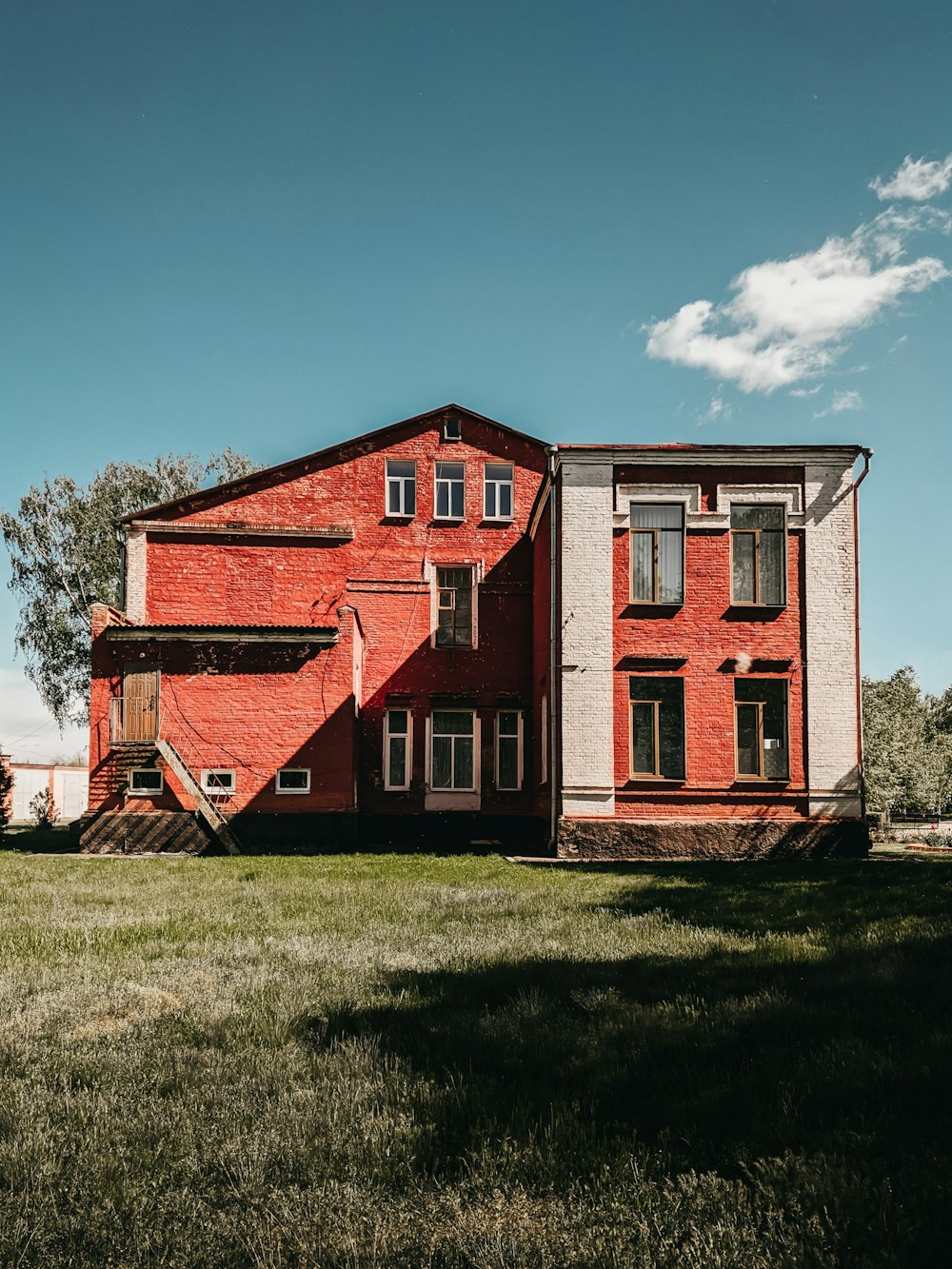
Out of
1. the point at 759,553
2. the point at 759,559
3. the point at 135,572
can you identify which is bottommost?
the point at 759,559

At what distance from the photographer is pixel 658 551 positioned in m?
19.5

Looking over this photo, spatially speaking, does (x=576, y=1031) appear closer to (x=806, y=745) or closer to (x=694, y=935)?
(x=694, y=935)

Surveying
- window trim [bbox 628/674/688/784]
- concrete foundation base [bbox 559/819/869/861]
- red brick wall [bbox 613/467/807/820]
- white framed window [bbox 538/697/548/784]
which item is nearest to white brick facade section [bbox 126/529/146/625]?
white framed window [bbox 538/697/548/784]

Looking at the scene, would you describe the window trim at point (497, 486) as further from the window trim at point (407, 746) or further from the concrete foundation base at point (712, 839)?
the concrete foundation base at point (712, 839)

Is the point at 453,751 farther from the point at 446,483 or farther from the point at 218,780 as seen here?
the point at 446,483

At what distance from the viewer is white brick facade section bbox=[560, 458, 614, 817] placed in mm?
18688

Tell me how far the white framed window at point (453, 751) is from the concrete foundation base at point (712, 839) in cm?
525

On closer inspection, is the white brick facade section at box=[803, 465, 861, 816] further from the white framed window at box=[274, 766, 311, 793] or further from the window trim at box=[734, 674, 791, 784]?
the white framed window at box=[274, 766, 311, 793]

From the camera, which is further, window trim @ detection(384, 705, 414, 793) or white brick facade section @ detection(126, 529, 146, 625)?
white brick facade section @ detection(126, 529, 146, 625)

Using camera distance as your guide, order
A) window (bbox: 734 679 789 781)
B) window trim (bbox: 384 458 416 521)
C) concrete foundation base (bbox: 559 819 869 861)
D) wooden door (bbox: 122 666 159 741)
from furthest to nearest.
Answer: window trim (bbox: 384 458 416 521), wooden door (bbox: 122 666 159 741), window (bbox: 734 679 789 781), concrete foundation base (bbox: 559 819 869 861)

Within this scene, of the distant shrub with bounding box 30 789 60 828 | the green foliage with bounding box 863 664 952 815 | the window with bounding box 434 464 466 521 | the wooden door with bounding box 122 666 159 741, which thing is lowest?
the distant shrub with bounding box 30 789 60 828

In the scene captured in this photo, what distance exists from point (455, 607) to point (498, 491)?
10.6 feet

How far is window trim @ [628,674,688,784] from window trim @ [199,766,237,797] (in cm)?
838

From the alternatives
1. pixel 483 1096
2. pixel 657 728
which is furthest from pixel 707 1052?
pixel 657 728
